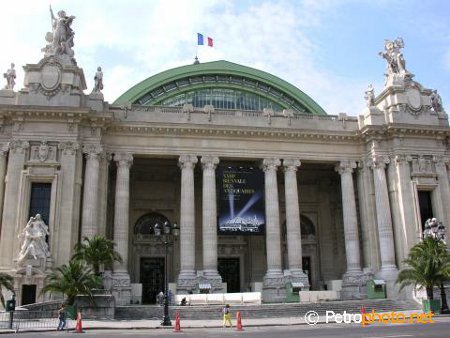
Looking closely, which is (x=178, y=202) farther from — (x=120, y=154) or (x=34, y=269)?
(x=34, y=269)

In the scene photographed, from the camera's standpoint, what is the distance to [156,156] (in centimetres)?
4125

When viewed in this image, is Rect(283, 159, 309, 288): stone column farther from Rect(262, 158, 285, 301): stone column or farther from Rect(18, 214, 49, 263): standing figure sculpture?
Rect(18, 214, 49, 263): standing figure sculpture

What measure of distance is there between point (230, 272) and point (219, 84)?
23.8 metres

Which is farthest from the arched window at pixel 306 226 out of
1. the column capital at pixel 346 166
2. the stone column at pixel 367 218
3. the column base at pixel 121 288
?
the column base at pixel 121 288

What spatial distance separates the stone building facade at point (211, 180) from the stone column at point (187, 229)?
0.09 meters

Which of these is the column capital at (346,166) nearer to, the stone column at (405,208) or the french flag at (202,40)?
the stone column at (405,208)

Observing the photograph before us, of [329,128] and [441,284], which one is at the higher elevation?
[329,128]

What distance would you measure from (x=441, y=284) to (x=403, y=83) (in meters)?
19.8

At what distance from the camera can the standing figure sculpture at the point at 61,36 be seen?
3981 cm

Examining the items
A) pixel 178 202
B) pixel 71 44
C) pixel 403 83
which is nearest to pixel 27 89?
pixel 71 44

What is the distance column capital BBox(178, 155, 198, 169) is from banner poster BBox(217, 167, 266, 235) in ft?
7.38

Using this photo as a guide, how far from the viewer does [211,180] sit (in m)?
40.7

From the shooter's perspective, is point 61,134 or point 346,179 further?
point 346,179

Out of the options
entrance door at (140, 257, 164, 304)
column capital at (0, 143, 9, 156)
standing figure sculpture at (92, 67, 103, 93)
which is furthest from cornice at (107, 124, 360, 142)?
entrance door at (140, 257, 164, 304)
